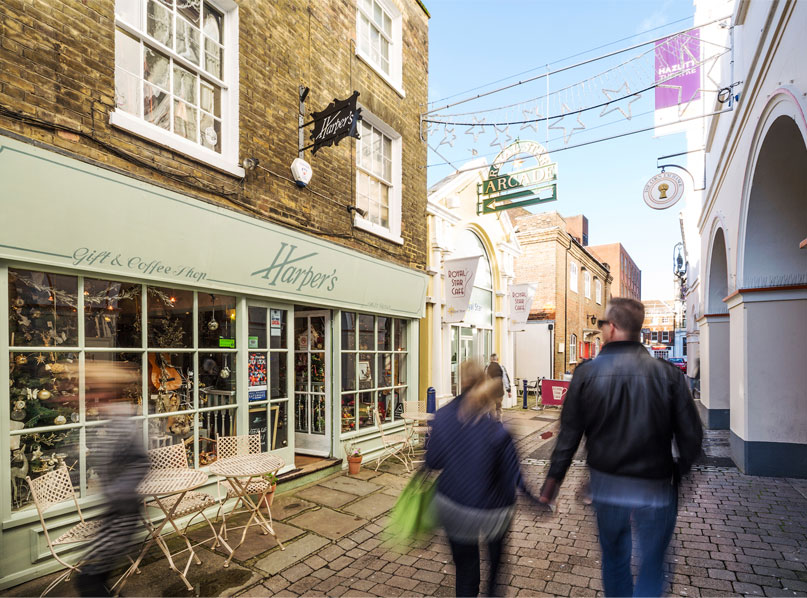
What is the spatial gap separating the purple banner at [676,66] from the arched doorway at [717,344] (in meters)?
3.98

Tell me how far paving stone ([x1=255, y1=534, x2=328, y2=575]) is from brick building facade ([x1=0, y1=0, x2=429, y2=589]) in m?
1.44

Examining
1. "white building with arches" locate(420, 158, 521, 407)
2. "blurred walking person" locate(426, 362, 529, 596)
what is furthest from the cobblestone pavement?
"white building with arches" locate(420, 158, 521, 407)

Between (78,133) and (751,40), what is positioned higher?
(751,40)

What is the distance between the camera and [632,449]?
2.58 m

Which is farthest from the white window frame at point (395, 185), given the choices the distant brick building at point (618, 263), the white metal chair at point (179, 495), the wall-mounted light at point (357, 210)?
the distant brick building at point (618, 263)

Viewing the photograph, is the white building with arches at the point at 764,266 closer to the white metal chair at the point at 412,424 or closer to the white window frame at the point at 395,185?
the white metal chair at the point at 412,424

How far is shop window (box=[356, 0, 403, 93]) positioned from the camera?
800 cm

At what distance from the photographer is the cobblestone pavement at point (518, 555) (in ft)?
12.1

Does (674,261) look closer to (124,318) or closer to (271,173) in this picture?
(271,173)

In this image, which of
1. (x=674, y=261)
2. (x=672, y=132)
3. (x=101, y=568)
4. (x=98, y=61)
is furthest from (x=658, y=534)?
(x=674, y=261)

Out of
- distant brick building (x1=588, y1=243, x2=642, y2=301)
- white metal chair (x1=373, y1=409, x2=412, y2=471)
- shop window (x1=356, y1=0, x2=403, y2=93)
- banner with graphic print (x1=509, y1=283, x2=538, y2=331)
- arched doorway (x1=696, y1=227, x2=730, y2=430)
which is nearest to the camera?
white metal chair (x1=373, y1=409, x2=412, y2=471)

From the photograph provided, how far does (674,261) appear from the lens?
25.1 m

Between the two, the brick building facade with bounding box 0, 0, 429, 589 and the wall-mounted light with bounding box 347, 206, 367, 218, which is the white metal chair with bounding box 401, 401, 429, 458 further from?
the wall-mounted light with bounding box 347, 206, 367, 218

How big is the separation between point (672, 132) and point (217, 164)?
780 cm
